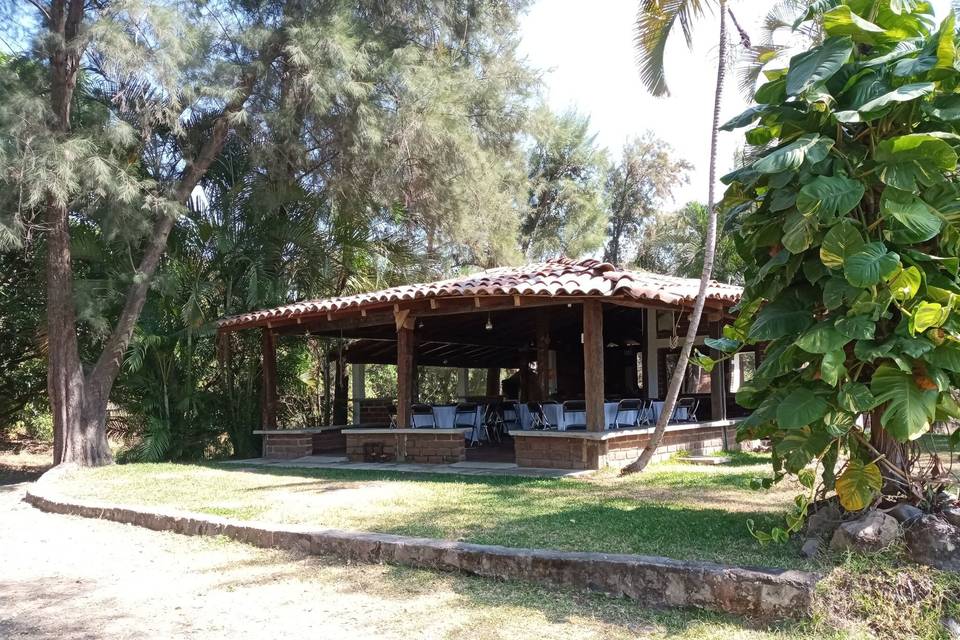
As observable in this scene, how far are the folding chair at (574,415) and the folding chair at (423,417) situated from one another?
2.22 metres

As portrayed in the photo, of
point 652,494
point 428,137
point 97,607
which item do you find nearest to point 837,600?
point 652,494

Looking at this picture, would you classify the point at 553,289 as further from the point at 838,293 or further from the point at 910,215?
the point at 910,215

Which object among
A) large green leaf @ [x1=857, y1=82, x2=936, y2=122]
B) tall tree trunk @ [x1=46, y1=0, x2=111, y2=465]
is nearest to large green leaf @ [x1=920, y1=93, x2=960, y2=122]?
large green leaf @ [x1=857, y1=82, x2=936, y2=122]

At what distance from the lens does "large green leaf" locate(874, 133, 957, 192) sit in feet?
14.4

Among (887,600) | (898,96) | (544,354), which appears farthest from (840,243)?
(544,354)

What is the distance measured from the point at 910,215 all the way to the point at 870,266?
42 centimetres

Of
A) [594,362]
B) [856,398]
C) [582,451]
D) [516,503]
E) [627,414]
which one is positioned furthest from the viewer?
[627,414]

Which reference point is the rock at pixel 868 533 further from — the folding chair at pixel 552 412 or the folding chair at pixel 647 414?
the folding chair at pixel 647 414

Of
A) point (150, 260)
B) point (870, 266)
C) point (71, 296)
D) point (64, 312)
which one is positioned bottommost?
point (870, 266)

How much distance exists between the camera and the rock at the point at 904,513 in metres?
4.50

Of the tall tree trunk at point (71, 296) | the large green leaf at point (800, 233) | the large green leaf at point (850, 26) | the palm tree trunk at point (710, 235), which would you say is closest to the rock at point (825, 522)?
the large green leaf at point (800, 233)

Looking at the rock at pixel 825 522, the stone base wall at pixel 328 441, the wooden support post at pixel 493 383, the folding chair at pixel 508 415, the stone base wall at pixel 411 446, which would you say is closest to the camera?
the rock at pixel 825 522

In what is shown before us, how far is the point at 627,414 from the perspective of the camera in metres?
12.1

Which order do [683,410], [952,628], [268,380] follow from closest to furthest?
[952,628] → [683,410] → [268,380]
